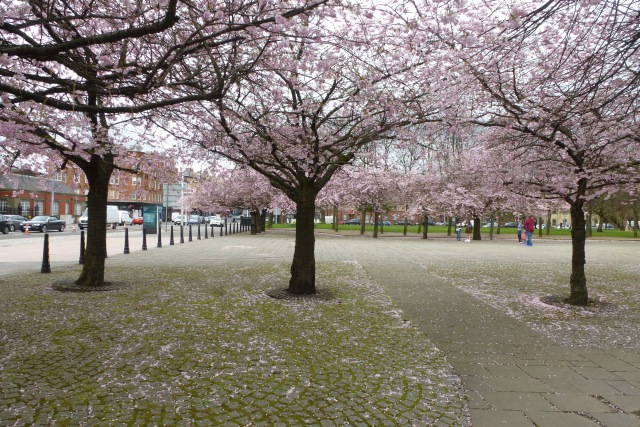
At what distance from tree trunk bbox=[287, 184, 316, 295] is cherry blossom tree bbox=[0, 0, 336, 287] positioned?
3.37m

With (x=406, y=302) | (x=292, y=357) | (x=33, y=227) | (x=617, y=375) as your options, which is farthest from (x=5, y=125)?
(x=33, y=227)

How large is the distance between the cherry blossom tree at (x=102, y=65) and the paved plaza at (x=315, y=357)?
275 cm

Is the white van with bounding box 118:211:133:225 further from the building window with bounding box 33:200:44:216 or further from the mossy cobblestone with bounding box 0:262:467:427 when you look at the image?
the mossy cobblestone with bounding box 0:262:467:427

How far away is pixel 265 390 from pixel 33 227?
40283mm

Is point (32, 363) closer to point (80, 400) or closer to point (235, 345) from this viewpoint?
point (80, 400)

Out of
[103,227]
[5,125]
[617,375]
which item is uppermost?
[5,125]

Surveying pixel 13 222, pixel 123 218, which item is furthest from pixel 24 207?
pixel 13 222

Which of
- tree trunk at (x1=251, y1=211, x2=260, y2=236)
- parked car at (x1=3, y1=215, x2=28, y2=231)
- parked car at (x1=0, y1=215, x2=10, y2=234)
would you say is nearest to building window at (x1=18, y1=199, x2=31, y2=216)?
parked car at (x1=3, y1=215, x2=28, y2=231)

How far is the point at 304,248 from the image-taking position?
30.9ft

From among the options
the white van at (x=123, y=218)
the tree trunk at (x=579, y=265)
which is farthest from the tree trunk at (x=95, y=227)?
the white van at (x=123, y=218)

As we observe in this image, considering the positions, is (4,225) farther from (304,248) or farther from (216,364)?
(216,364)

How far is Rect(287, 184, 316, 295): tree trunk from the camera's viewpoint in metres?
9.33

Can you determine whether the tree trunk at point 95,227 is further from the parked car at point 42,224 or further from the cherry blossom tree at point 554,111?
the parked car at point 42,224

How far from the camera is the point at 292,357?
516 centimetres
